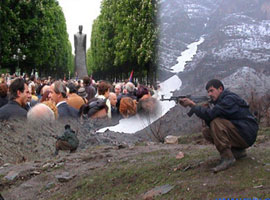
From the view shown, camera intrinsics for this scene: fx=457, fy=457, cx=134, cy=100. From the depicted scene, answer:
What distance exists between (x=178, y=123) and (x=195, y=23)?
8.59 ft

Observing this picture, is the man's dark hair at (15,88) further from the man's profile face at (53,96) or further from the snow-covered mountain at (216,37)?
the snow-covered mountain at (216,37)

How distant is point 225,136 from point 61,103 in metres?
2.28

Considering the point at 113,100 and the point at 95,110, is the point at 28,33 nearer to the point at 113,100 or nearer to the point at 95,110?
the point at 113,100

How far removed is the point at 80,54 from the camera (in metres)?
16.6

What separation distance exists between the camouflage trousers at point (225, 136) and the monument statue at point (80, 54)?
377 inches

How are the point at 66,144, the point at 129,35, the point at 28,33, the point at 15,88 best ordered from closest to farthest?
the point at 15,88 < the point at 66,144 < the point at 129,35 < the point at 28,33

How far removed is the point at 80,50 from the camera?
53.2ft

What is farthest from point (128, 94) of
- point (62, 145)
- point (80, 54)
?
point (80, 54)

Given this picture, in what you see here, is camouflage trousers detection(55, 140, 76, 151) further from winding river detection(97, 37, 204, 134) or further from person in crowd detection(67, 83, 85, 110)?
person in crowd detection(67, 83, 85, 110)

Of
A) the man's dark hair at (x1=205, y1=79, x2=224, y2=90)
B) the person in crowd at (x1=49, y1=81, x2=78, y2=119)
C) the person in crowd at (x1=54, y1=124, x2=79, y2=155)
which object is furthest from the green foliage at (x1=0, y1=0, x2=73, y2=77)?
the man's dark hair at (x1=205, y1=79, x2=224, y2=90)

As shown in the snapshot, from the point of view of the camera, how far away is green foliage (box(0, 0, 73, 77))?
27891 mm

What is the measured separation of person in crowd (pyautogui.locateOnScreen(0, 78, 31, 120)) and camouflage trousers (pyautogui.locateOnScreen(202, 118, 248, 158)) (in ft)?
8.44

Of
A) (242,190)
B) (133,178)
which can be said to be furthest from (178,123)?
(242,190)

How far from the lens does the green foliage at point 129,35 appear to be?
20312mm
